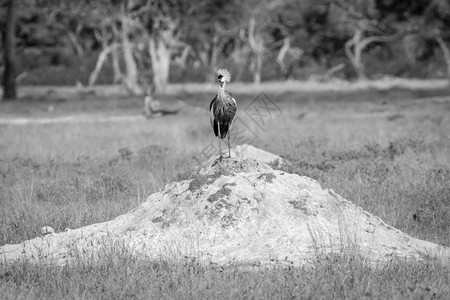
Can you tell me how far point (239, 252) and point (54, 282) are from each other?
1.84 meters

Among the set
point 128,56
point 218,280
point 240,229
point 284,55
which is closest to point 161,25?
point 128,56

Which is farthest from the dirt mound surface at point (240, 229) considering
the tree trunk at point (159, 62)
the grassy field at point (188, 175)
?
the tree trunk at point (159, 62)

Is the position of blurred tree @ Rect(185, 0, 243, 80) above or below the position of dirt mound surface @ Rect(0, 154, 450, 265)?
above

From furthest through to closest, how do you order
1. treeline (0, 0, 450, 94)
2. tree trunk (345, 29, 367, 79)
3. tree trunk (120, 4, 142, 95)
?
1. tree trunk (345, 29, 367, 79)
2. treeline (0, 0, 450, 94)
3. tree trunk (120, 4, 142, 95)

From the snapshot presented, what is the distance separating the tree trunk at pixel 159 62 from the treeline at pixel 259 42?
68.9 inches

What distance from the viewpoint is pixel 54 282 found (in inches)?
287

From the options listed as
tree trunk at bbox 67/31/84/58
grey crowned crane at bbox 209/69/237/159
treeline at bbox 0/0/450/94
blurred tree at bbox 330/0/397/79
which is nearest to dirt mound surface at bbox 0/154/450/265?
grey crowned crane at bbox 209/69/237/159

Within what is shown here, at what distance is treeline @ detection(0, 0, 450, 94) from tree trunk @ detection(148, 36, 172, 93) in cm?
175

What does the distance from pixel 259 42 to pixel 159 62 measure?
20949 mm

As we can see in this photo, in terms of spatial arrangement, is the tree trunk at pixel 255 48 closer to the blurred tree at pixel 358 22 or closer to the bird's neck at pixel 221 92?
the blurred tree at pixel 358 22

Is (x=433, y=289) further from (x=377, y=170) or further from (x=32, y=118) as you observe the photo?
(x=32, y=118)

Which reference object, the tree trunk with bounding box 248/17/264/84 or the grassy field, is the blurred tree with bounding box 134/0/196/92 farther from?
the grassy field

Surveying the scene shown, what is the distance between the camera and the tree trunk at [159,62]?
42.4m

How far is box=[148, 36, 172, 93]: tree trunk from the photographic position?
42.4 metres
